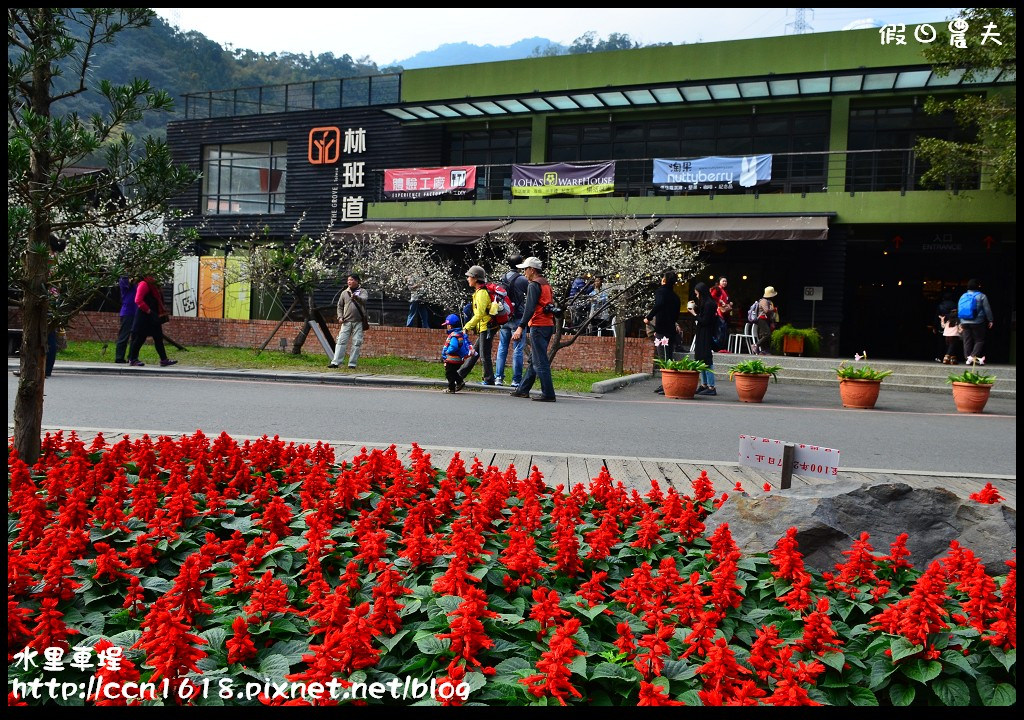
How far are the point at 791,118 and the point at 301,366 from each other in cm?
1738

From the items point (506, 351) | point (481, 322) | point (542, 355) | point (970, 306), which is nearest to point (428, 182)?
point (506, 351)

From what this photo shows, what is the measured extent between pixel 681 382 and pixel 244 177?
84.6ft

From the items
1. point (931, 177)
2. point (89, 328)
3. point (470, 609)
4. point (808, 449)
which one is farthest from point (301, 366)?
point (931, 177)

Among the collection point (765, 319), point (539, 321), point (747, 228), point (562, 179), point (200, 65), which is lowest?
point (539, 321)

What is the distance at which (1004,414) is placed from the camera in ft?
42.5

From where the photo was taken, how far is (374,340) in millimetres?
20047

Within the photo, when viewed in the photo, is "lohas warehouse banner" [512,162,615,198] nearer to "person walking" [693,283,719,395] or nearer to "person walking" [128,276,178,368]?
"person walking" [693,283,719,395]

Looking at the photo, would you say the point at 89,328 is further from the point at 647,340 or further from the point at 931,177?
the point at 931,177

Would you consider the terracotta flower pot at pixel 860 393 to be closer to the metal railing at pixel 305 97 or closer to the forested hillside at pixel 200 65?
the metal railing at pixel 305 97

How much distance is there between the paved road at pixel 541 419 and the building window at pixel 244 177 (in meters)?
19.8

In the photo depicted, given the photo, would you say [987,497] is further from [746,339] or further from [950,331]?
[746,339]

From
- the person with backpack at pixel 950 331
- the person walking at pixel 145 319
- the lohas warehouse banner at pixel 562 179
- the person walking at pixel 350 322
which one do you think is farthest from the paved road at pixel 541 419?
the lohas warehouse banner at pixel 562 179

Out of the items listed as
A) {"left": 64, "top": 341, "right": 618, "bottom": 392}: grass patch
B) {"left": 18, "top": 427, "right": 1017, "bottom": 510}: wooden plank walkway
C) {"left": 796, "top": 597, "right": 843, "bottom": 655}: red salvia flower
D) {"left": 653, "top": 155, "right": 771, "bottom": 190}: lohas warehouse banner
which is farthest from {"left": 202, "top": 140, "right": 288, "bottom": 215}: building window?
{"left": 796, "top": 597, "right": 843, "bottom": 655}: red salvia flower

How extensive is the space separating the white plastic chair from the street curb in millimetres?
5987
